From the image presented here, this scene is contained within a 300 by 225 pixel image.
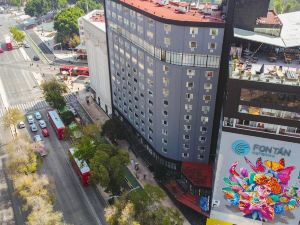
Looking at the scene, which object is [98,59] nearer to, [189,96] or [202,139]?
[189,96]

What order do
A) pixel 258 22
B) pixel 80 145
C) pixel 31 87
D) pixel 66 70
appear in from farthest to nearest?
pixel 66 70
pixel 31 87
pixel 80 145
pixel 258 22

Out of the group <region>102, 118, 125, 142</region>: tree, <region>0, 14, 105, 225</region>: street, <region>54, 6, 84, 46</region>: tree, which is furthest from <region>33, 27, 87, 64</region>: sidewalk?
<region>102, 118, 125, 142</region>: tree

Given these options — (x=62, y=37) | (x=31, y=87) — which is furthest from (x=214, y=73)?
(x=62, y=37)

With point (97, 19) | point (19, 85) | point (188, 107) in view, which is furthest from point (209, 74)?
point (19, 85)

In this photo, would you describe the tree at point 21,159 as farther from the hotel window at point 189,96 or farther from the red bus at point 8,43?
the red bus at point 8,43

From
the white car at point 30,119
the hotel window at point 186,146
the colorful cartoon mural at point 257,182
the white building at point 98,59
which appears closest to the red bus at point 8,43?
the white building at point 98,59

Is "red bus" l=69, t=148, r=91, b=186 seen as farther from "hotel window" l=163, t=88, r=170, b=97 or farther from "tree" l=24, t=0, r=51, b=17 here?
"tree" l=24, t=0, r=51, b=17

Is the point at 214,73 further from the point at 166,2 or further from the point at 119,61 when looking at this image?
the point at 119,61
